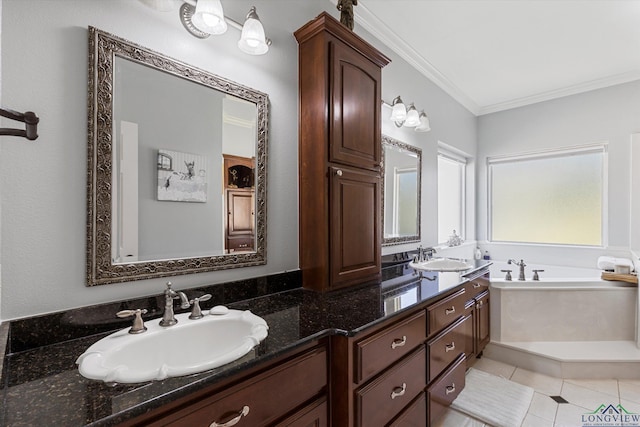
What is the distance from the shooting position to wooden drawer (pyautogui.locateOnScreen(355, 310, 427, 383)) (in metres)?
1.11

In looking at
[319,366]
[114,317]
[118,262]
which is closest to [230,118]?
[118,262]

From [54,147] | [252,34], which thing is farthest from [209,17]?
[54,147]

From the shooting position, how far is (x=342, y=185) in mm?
1675

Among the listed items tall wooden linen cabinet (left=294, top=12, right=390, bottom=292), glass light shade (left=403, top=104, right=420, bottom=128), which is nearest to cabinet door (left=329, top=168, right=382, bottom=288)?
tall wooden linen cabinet (left=294, top=12, right=390, bottom=292)

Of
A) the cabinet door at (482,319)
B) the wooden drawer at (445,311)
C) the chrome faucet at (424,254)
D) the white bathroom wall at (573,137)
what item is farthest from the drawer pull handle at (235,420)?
the white bathroom wall at (573,137)

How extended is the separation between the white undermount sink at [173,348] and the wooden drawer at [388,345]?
38cm

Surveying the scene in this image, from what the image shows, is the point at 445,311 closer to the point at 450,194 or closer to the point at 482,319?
the point at 482,319

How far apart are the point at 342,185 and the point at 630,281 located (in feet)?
8.81

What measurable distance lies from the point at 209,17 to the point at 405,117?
5.18 ft

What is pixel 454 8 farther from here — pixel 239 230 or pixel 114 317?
pixel 114 317

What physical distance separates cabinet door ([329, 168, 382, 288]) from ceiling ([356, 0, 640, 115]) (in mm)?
1266

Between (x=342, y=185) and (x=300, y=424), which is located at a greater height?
(x=342, y=185)

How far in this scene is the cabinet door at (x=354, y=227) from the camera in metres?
1.63

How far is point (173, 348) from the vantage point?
103 cm
